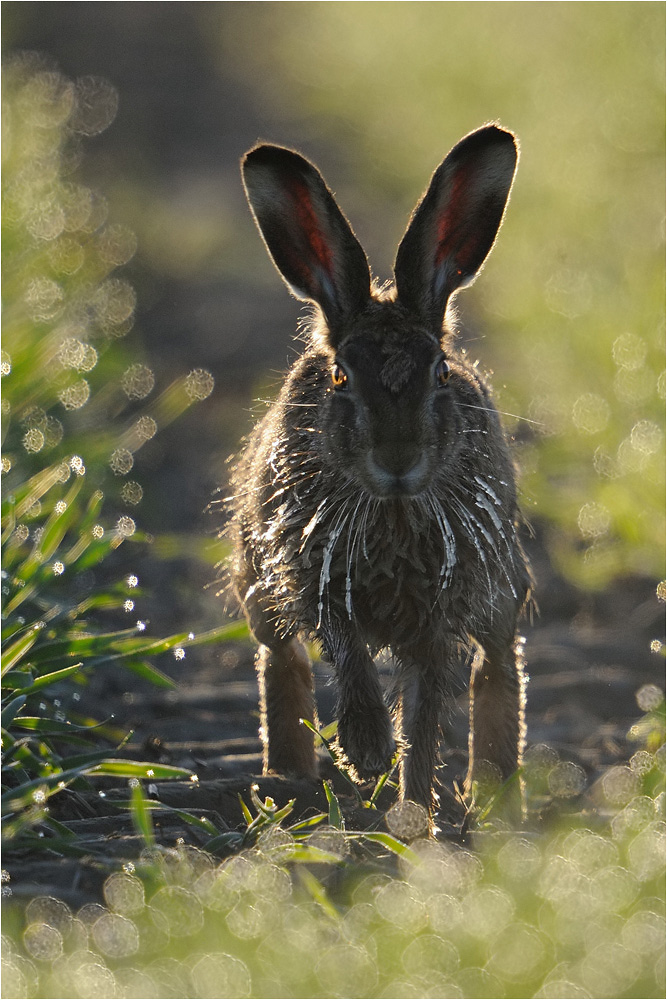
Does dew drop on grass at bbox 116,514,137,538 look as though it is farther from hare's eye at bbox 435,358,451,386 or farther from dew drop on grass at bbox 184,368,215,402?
dew drop on grass at bbox 184,368,215,402

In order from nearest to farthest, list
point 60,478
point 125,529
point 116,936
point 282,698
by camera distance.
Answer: point 116,936 → point 282,698 → point 60,478 → point 125,529

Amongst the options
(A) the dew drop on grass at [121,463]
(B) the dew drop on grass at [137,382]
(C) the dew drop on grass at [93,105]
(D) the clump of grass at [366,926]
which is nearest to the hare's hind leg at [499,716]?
(D) the clump of grass at [366,926]

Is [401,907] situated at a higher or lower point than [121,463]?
lower

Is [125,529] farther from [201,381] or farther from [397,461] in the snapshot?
[201,381]

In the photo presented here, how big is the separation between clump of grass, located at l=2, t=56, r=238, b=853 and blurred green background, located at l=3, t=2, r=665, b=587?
632 mm

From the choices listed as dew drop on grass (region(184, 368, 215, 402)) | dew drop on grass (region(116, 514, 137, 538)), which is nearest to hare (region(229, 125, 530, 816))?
dew drop on grass (region(116, 514, 137, 538))

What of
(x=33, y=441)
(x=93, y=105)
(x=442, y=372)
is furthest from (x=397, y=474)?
(x=93, y=105)

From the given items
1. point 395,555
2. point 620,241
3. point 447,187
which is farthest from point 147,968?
point 620,241

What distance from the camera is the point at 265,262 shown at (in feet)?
42.0

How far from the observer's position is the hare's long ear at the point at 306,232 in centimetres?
457

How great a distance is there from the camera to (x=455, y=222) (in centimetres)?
479

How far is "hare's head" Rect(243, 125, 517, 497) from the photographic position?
13.7 ft

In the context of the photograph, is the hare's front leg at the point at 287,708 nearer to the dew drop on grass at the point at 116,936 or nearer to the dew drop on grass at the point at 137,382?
the dew drop on grass at the point at 116,936

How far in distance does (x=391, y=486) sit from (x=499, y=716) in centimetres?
128
